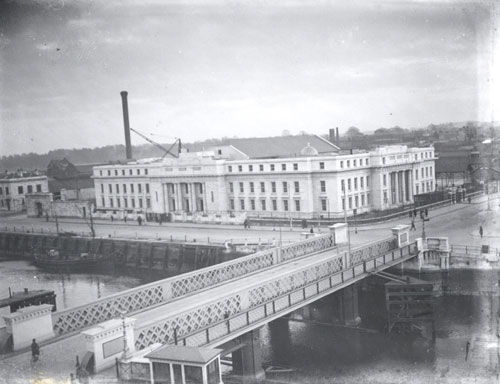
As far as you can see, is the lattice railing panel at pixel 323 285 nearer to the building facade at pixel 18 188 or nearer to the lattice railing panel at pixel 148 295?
the lattice railing panel at pixel 148 295

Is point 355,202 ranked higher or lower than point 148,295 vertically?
lower

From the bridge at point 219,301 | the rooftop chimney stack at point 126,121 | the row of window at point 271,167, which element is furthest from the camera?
the rooftop chimney stack at point 126,121

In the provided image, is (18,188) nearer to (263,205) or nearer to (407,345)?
(263,205)

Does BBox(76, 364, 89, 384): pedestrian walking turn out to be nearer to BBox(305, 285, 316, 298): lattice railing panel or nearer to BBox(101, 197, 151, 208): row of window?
BBox(305, 285, 316, 298): lattice railing panel

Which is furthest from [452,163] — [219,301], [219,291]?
[219,301]

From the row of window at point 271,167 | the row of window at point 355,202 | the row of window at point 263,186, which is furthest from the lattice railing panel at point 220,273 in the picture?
the row of window at point 263,186

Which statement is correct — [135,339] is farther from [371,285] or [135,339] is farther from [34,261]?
[34,261]

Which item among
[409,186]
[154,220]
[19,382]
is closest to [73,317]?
[19,382]
